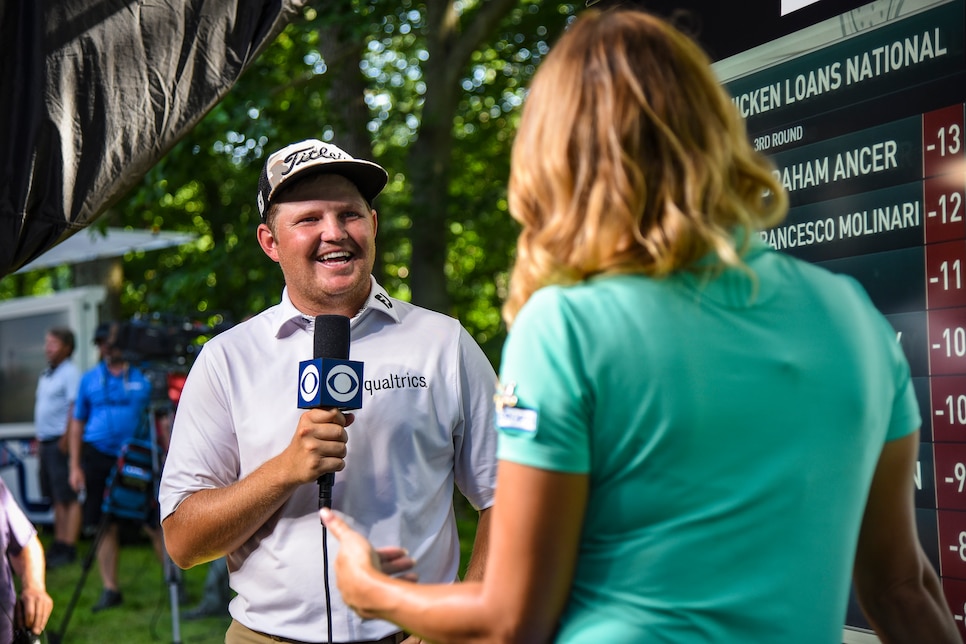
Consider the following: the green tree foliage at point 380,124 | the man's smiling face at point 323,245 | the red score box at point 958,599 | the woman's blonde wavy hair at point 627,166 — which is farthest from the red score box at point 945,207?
the green tree foliage at point 380,124

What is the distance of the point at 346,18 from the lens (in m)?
7.60

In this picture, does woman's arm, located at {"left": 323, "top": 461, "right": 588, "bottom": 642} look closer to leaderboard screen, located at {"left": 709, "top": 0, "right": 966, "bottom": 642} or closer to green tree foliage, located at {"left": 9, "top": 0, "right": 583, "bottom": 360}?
leaderboard screen, located at {"left": 709, "top": 0, "right": 966, "bottom": 642}

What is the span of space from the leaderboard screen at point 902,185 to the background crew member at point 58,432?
9.24m

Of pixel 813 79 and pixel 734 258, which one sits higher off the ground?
pixel 813 79

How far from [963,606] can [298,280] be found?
1702 mm

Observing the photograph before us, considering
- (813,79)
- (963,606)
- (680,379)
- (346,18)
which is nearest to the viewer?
(680,379)

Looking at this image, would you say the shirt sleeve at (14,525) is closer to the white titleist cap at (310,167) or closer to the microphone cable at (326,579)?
the white titleist cap at (310,167)

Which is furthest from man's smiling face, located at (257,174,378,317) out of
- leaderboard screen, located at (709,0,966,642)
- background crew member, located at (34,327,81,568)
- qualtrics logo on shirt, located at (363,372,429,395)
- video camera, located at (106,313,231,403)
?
background crew member, located at (34,327,81,568)

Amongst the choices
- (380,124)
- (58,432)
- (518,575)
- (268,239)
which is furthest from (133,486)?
(518,575)

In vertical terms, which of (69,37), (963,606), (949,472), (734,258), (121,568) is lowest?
(121,568)

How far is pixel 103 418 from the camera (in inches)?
346

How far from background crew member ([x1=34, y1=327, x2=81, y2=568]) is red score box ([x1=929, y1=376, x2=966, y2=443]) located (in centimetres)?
950

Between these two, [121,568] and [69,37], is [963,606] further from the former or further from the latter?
[121,568]

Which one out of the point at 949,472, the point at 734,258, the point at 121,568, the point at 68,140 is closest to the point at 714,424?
the point at 734,258
